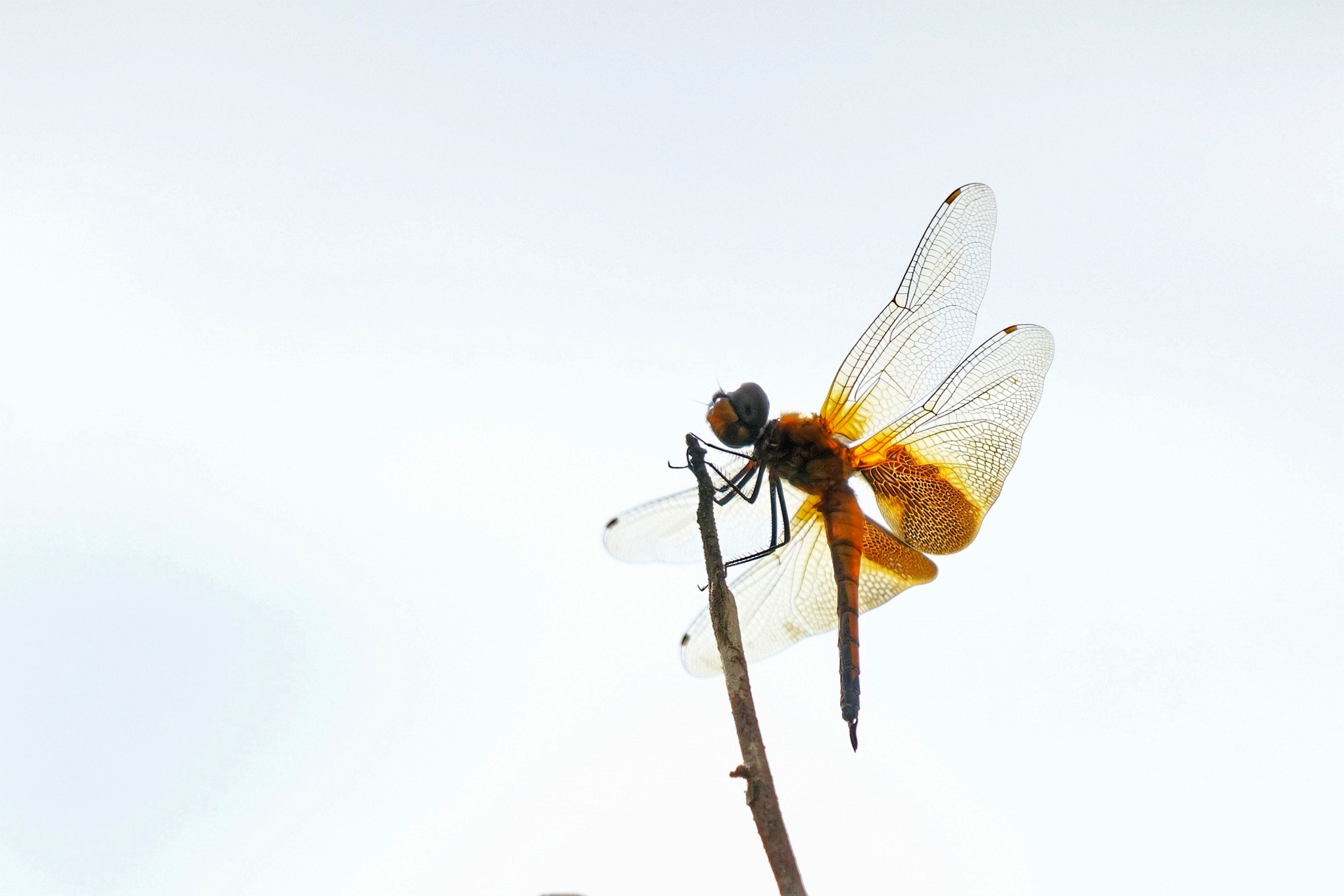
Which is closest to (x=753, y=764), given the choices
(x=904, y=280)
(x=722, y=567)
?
(x=722, y=567)

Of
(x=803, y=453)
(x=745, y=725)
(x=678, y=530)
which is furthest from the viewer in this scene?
(x=678, y=530)

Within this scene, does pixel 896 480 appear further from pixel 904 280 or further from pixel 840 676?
pixel 840 676

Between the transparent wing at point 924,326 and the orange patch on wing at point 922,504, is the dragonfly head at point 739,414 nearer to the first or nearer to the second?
the transparent wing at point 924,326

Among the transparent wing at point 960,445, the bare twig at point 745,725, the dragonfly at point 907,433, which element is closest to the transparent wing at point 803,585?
the dragonfly at point 907,433

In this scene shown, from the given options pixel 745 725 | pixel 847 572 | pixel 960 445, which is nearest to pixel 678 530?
pixel 847 572

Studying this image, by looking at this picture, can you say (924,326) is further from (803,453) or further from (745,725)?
(745,725)

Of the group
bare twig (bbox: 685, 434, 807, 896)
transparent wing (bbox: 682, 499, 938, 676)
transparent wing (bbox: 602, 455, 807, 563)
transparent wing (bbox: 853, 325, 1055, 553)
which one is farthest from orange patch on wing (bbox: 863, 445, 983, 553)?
bare twig (bbox: 685, 434, 807, 896)

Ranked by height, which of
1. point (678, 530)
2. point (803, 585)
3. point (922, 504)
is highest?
point (678, 530)
